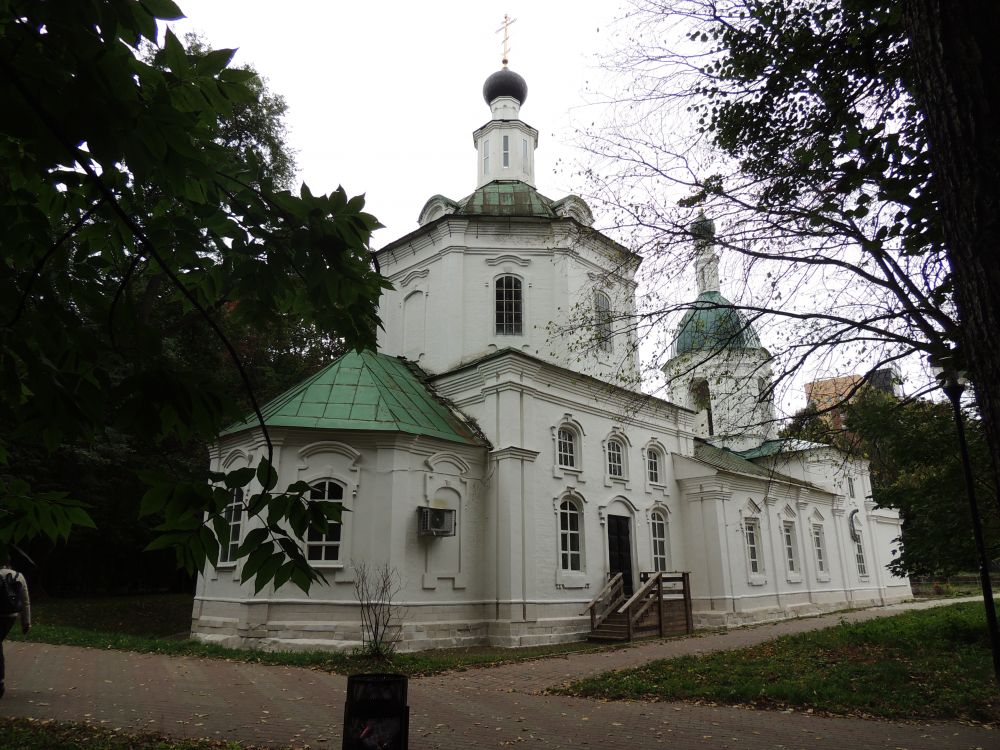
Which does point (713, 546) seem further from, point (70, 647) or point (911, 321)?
point (70, 647)

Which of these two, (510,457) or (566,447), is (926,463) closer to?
(510,457)

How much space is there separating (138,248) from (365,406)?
39.8 feet

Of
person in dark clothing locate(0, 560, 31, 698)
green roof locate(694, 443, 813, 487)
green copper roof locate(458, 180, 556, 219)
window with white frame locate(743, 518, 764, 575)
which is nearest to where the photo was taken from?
person in dark clothing locate(0, 560, 31, 698)

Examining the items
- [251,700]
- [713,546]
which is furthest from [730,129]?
[713,546]

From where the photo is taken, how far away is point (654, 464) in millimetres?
20578

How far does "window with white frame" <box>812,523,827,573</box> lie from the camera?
2552 centimetres

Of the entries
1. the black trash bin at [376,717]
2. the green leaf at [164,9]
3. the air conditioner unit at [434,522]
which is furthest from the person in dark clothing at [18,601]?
the green leaf at [164,9]

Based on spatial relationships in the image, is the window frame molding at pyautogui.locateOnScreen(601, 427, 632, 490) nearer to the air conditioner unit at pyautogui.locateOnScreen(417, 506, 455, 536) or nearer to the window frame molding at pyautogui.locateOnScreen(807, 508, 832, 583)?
the air conditioner unit at pyautogui.locateOnScreen(417, 506, 455, 536)

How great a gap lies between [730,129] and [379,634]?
429 inches

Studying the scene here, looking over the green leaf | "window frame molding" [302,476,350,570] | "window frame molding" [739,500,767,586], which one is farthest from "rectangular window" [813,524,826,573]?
the green leaf

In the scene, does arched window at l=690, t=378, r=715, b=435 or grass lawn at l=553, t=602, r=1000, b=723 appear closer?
grass lawn at l=553, t=602, r=1000, b=723

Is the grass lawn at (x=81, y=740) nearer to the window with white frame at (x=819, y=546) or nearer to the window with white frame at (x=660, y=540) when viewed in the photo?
the window with white frame at (x=660, y=540)

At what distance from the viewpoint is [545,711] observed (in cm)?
813

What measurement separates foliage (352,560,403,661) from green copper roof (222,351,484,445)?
295 centimetres
